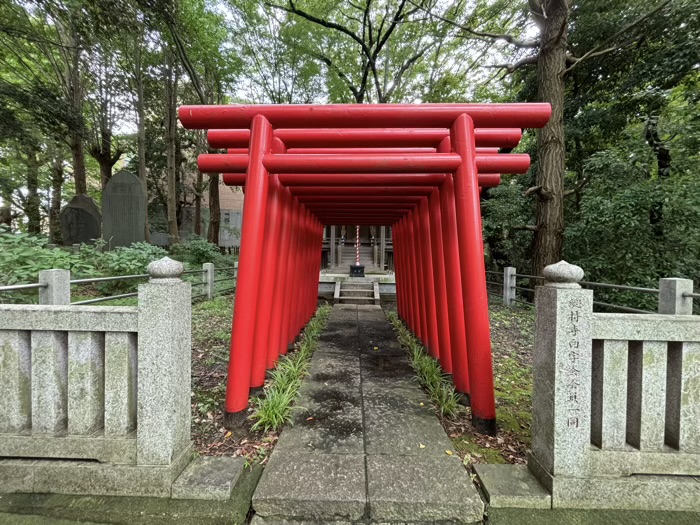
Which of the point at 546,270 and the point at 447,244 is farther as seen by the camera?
the point at 447,244

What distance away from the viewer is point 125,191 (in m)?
10.4

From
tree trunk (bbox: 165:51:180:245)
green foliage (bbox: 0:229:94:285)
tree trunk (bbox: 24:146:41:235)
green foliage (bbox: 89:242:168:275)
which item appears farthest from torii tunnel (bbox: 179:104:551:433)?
tree trunk (bbox: 24:146:41:235)

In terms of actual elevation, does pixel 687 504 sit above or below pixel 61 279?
below

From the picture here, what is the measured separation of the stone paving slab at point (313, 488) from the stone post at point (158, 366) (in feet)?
2.35

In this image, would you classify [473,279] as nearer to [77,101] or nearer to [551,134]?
[551,134]

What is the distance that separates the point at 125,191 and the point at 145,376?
10.9m

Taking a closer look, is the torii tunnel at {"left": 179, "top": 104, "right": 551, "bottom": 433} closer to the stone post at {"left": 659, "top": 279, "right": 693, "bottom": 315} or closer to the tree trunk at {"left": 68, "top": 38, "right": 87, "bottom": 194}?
the stone post at {"left": 659, "top": 279, "right": 693, "bottom": 315}

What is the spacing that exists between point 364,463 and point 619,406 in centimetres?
180

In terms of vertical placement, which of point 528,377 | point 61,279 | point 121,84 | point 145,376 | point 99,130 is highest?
point 121,84

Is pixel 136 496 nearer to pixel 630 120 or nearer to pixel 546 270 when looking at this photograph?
pixel 546 270

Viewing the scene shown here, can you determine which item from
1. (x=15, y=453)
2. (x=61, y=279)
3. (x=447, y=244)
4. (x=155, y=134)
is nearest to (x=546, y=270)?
(x=447, y=244)

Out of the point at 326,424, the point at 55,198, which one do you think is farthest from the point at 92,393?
the point at 55,198

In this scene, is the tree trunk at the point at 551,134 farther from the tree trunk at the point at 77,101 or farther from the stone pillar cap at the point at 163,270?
the tree trunk at the point at 77,101

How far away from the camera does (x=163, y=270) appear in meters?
2.06
